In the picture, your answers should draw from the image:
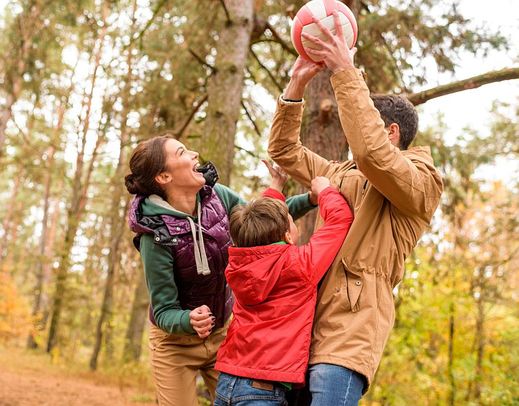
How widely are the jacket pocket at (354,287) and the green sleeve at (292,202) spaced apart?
0.83 metres

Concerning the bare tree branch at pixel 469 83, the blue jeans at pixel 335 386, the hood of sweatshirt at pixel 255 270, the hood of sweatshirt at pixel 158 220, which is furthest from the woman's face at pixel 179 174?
the bare tree branch at pixel 469 83

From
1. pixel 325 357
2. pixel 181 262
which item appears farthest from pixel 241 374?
pixel 181 262

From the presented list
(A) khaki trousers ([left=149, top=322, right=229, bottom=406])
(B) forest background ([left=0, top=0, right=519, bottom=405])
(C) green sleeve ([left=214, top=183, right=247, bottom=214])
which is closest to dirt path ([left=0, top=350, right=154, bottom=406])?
(B) forest background ([left=0, top=0, right=519, bottom=405])

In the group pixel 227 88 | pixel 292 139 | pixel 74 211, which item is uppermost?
pixel 74 211

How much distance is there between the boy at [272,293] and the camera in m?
2.40

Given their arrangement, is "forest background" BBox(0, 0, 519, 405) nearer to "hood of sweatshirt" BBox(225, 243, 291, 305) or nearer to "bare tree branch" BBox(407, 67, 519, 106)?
"bare tree branch" BBox(407, 67, 519, 106)

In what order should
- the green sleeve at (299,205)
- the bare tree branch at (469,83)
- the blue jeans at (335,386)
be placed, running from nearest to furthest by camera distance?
the blue jeans at (335,386) → the green sleeve at (299,205) → the bare tree branch at (469,83)

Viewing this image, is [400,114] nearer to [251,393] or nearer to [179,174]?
[179,174]

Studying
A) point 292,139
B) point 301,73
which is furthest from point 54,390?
point 301,73

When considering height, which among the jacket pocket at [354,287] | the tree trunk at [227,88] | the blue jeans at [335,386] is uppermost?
the tree trunk at [227,88]

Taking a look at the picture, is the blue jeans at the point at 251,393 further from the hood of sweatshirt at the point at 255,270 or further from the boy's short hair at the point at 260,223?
the boy's short hair at the point at 260,223

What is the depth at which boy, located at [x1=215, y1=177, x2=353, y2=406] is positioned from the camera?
240 cm

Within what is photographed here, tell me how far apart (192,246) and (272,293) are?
59 centimetres

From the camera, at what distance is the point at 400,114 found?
2.57 meters
